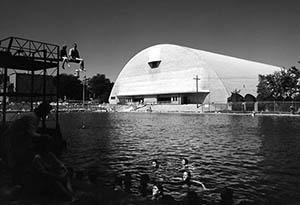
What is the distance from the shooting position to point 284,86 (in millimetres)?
79812

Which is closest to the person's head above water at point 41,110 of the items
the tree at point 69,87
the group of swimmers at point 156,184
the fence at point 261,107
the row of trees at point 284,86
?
the group of swimmers at point 156,184

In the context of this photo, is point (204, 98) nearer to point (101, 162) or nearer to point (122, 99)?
point (122, 99)

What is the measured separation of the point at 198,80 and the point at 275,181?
93145 millimetres

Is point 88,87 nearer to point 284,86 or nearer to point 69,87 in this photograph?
point 69,87

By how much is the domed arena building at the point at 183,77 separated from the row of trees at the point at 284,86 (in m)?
19.0

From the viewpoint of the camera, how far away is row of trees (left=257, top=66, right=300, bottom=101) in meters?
78.9

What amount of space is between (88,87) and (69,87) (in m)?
19.8

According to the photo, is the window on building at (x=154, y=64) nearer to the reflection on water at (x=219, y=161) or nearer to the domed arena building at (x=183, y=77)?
the domed arena building at (x=183, y=77)

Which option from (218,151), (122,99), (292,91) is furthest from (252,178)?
(122,99)

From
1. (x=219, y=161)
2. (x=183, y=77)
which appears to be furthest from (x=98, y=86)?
(x=219, y=161)

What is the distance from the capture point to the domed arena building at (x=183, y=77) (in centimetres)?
10256

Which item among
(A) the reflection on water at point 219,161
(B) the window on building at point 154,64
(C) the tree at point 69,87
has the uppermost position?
(B) the window on building at point 154,64

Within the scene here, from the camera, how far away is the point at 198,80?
103312 millimetres

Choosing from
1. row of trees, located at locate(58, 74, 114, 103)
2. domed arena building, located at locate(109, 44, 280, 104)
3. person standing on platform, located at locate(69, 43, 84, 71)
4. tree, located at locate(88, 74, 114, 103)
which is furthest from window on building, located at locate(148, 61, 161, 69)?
person standing on platform, located at locate(69, 43, 84, 71)
